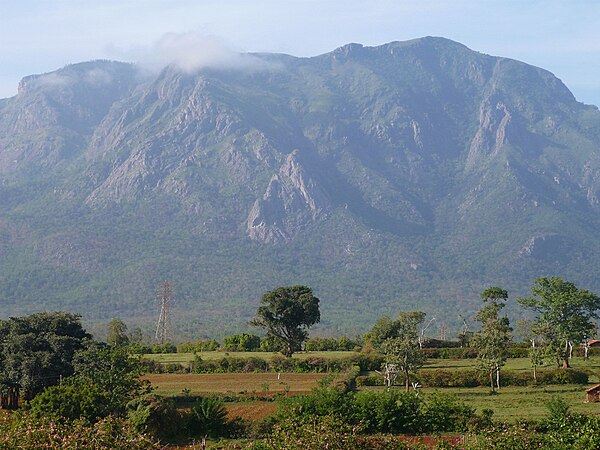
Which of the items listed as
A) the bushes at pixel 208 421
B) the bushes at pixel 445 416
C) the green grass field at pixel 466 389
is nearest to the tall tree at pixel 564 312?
the green grass field at pixel 466 389

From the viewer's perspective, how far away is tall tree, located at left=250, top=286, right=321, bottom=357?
78.3m

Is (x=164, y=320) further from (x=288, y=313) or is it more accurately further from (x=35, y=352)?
(x=35, y=352)

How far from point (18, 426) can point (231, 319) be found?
127986 millimetres

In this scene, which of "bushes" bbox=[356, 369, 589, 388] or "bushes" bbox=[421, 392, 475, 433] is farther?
"bushes" bbox=[356, 369, 589, 388]

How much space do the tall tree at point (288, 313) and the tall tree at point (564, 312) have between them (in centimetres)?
2082

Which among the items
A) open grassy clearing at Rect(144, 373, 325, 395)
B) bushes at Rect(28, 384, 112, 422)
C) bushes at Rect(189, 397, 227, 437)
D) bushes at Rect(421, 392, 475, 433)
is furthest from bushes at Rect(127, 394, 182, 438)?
bushes at Rect(421, 392, 475, 433)

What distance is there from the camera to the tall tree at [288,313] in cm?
7831

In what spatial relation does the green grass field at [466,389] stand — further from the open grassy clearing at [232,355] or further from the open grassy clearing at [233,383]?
the open grassy clearing at [232,355]

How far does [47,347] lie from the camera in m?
49.8

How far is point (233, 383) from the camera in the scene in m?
57.4

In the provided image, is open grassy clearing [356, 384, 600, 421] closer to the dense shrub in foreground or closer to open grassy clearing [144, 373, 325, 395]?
open grassy clearing [144, 373, 325, 395]

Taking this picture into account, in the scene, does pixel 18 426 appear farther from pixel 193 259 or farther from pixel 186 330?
pixel 193 259

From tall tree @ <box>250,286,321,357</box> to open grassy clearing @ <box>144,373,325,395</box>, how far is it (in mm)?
15108

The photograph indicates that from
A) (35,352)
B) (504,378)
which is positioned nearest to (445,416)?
(504,378)
